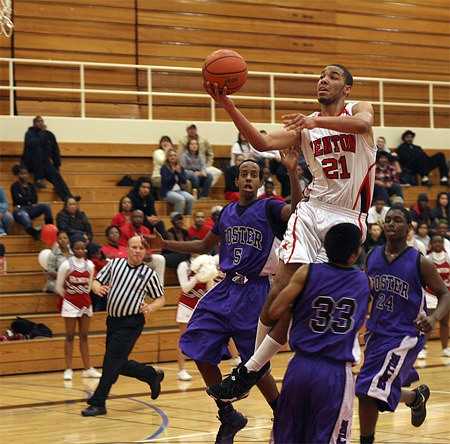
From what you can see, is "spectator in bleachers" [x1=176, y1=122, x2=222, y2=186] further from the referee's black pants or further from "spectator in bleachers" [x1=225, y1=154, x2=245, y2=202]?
the referee's black pants

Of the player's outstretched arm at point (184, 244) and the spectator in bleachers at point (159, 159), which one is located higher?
the spectator in bleachers at point (159, 159)

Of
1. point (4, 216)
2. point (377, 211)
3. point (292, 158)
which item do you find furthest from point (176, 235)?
point (292, 158)

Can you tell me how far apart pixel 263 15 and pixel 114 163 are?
16.3 feet

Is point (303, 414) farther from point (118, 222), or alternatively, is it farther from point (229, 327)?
point (118, 222)

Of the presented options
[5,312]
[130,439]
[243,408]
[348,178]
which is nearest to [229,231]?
[348,178]

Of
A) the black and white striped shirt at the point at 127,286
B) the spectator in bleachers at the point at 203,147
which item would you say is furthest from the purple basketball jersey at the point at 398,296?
the spectator in bleachers at the point at 203,147

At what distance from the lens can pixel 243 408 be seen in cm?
902

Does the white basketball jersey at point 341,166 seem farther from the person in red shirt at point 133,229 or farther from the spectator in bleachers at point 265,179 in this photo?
the spectator in bleachers at point 265,179

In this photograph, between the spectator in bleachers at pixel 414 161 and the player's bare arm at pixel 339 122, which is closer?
the player's bare arm at pixel 339 122

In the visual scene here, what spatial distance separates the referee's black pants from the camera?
894cm

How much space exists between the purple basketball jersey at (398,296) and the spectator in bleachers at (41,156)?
9080 millimetres

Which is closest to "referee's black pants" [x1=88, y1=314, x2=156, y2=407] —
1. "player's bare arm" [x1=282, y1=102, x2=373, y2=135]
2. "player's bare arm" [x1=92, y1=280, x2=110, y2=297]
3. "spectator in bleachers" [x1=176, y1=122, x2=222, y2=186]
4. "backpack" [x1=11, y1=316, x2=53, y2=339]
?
"player's bare arm" [x1=92, y1=280, x2=110, y2=297]

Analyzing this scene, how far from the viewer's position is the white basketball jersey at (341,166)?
5.89 m

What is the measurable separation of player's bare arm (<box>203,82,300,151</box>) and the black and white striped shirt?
355 cm
